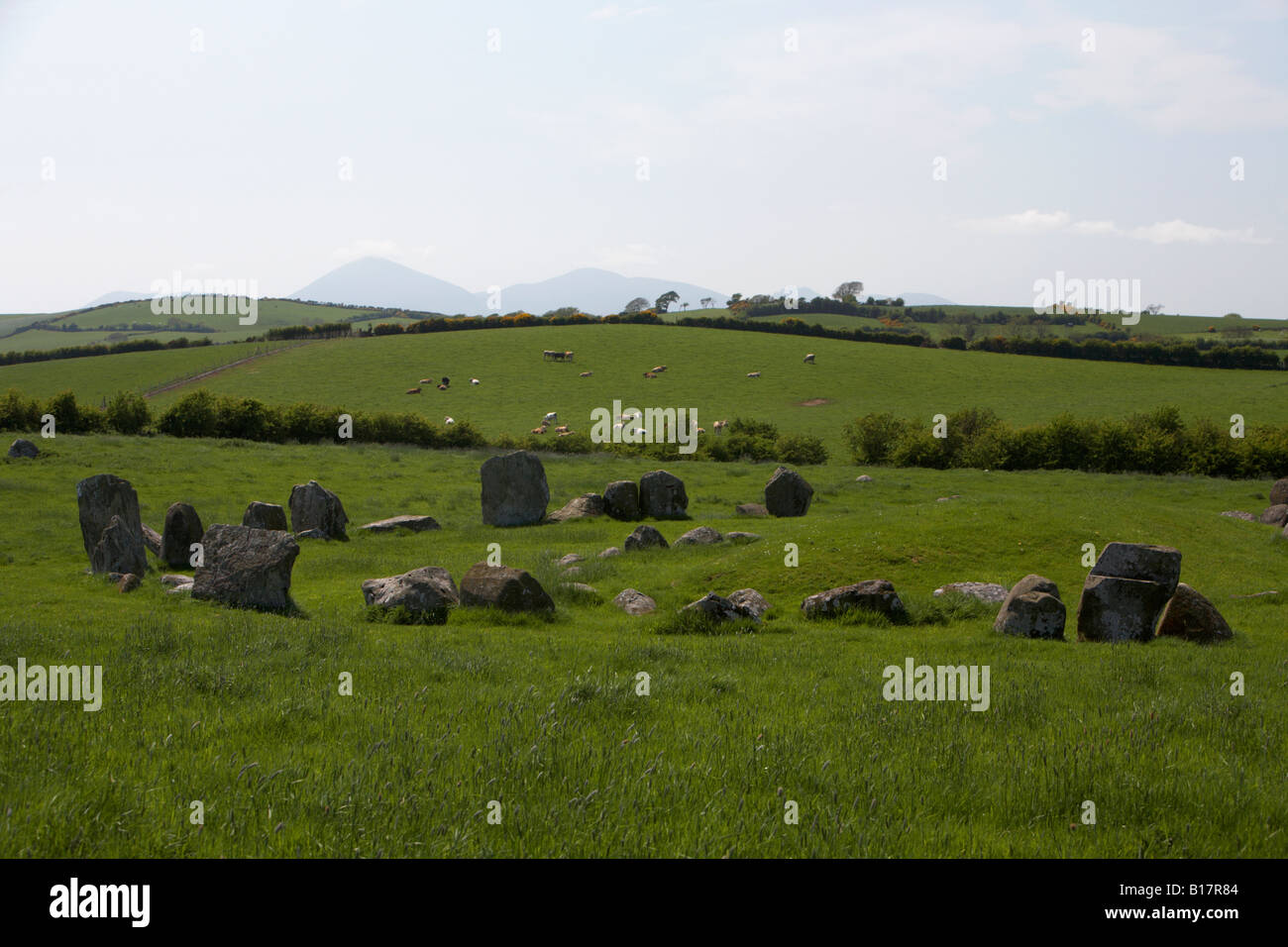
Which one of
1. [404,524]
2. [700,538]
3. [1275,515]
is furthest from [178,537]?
[1275,515]

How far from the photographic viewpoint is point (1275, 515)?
34.8 meters

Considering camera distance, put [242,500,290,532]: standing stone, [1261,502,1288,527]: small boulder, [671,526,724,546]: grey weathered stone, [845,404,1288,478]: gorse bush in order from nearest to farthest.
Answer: [242,500,290,532]: standing stone → [671,526,724,546]: grey weathered stone → [1261,502,1288,527]: small boulder → [845,404,1288,478]: gorse bush

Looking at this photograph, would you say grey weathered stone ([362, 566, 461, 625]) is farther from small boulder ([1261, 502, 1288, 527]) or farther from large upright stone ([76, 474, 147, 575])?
small boulder ([1261, 502, 1288, 527])

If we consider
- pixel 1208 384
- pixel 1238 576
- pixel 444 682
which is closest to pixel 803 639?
pixel 444 682

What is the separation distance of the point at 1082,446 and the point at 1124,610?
47289 mm

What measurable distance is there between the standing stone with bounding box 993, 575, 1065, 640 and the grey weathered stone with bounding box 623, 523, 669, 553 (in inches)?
508

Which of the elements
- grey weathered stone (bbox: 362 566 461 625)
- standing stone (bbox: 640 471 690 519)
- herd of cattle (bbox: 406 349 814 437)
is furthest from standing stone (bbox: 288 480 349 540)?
herd of cattle (bbox: 406 349 814 437)

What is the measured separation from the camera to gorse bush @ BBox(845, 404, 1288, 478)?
54469mm

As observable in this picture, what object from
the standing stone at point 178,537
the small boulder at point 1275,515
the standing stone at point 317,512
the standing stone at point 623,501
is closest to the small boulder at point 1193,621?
the standing stone at point 623,501

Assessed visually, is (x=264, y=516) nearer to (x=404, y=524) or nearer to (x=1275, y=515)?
(x=404, y=524)

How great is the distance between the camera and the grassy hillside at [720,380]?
7788cm

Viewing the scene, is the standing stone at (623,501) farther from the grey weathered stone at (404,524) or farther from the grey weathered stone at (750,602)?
the grey weathered stone at (750,602)

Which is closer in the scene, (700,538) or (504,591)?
(504,591)
